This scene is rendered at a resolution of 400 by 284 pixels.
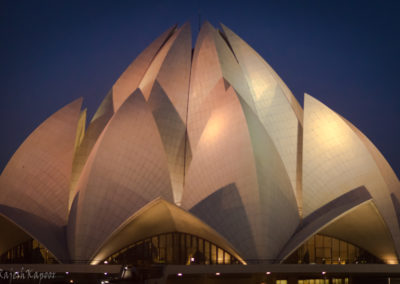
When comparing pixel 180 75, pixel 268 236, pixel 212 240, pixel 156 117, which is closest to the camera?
pixel 268 236

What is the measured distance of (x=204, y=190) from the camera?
84.0 ft

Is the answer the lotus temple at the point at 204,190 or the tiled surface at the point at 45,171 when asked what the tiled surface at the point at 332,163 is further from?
the tiled surface at the point at 45,171

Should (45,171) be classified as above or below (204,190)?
above

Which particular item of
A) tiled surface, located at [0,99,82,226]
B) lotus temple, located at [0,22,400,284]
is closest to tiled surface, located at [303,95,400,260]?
lotus temple, located at [0,22,400,284]

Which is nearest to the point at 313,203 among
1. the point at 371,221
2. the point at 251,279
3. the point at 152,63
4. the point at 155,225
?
the point at 371,221

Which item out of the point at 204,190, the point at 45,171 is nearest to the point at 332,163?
the point at 204,190

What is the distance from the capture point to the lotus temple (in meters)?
24.2

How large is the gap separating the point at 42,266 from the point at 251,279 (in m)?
9.21

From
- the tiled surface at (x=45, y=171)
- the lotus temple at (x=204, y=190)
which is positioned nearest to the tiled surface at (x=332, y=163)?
the lotus temple at (x=204, y=190)

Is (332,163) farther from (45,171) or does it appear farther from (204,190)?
(45,171)

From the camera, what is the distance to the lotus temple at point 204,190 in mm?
24172

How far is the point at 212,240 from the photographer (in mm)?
25688

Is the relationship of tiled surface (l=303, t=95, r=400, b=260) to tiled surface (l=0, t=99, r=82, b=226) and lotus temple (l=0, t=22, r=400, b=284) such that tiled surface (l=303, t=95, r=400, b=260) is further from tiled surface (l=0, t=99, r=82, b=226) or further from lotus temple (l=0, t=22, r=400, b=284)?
tiled surface (l=0, t=99, r=82, b=226)

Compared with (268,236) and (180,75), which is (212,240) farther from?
(180,75)
